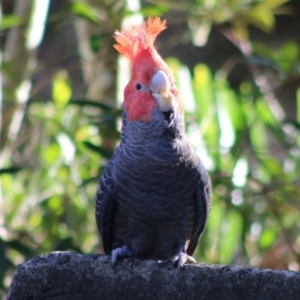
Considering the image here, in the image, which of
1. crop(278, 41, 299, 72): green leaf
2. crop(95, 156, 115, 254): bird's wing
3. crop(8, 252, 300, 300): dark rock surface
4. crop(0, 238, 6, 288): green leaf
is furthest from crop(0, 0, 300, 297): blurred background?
crop(8, 252, 300, 300): dark rock surface

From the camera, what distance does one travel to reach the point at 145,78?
2.88m

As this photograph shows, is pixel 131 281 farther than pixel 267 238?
No

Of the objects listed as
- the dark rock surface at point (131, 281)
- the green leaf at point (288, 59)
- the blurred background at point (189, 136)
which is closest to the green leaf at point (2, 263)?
the blurred background at point (189, 136)

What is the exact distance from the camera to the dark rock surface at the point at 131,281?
2010mm

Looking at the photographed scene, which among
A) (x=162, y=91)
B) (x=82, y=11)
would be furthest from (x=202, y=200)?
(x=82, y=11)

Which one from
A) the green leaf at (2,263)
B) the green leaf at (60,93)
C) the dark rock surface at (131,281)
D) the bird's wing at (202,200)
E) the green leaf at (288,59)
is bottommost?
the green leaf at (2,263)

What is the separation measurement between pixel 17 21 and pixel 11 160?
1188 millimetres

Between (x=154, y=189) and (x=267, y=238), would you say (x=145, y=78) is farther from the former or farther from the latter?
(x=267, y=238)

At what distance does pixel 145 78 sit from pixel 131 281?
104 centimetres

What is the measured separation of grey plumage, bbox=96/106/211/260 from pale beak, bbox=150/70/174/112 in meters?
0.04

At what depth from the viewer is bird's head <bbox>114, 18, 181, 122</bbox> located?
2838 mm

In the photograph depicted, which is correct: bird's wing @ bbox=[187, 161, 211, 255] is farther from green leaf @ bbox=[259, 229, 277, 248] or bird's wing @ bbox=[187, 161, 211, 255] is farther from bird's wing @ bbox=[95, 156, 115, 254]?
green leaf @ bbox=[259, 229, 277, 248]

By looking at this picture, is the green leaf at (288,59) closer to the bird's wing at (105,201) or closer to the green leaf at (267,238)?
the green leaf at (267,238)

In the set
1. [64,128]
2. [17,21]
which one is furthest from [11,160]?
[17,21]
